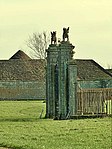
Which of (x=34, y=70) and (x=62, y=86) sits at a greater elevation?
(x=34, y=70)

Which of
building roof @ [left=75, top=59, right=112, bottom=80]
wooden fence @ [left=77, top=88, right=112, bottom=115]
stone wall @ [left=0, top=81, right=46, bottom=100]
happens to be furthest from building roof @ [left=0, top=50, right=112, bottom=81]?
wooden fence @ [left=77, top=88, right=112, bottom=115]

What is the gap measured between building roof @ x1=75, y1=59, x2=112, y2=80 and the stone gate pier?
60449 mm

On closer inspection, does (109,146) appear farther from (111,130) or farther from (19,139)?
(111,130)

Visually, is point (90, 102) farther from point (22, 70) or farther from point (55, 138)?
point (22, 70)

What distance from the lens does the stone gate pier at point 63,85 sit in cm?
2784

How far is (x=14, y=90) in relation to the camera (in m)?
80.9

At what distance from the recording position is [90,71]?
92562mm

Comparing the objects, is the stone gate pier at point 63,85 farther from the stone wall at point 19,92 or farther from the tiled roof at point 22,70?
the tiled roof at point 22,70

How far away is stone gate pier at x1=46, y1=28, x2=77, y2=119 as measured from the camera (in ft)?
91.4

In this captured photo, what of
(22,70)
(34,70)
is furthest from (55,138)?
(34,70)

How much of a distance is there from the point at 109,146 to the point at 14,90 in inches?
2636

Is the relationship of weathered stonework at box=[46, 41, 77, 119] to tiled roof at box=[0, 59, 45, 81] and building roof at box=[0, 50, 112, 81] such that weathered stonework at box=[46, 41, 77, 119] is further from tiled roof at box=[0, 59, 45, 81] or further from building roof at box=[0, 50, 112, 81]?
tiled roof at box=[0, 59, 45, 81]

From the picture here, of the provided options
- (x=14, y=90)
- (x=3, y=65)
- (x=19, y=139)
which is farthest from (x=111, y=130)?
(x=3, y=65)

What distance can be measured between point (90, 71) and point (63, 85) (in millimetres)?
64698
